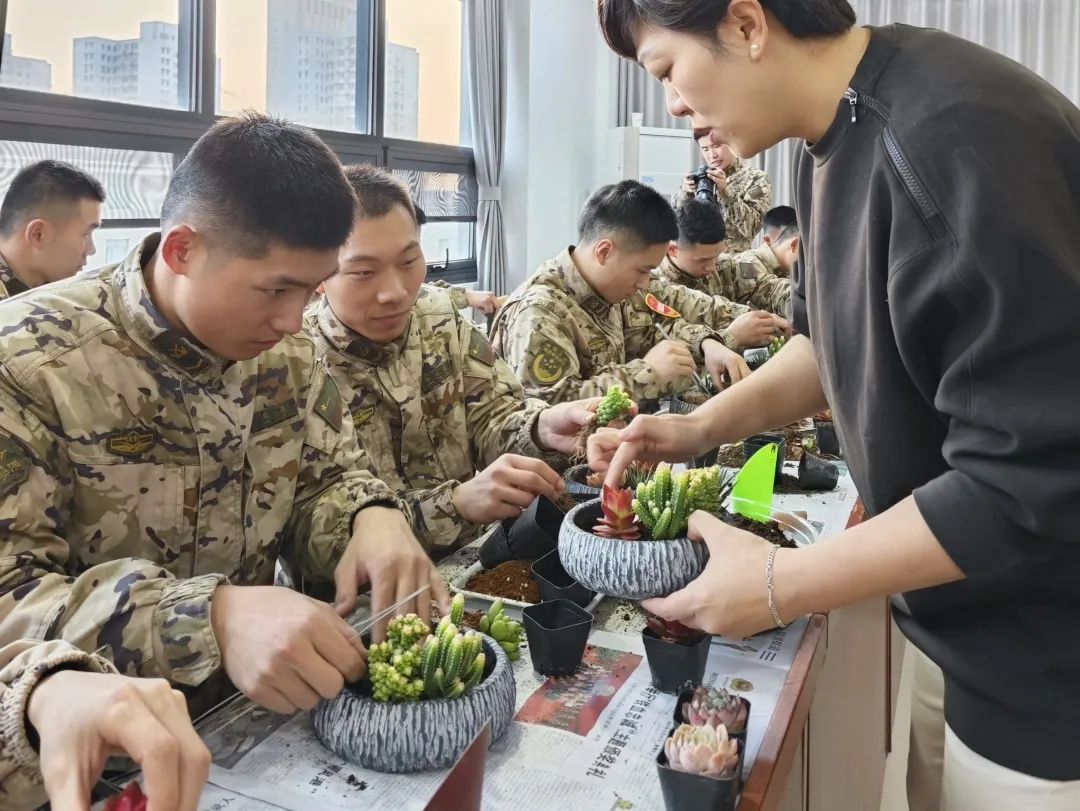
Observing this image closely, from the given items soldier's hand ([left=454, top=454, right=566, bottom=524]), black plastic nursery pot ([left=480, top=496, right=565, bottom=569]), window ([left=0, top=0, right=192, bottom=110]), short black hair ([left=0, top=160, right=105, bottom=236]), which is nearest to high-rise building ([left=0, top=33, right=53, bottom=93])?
window ([left=0, top=0, right=192, bottom=110])

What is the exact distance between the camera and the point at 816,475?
2010mm

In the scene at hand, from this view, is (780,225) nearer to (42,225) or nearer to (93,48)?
(93,48)

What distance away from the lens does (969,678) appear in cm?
107

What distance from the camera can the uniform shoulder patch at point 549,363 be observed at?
2672 millimetres

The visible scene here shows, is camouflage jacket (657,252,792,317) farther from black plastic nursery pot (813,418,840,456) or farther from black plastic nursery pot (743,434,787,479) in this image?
black plastic nursery pot (743,434,787,479)

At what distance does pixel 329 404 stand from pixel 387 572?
0.40 m

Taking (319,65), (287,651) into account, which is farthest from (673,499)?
(319,65)

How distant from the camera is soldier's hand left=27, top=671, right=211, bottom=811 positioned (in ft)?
2.41

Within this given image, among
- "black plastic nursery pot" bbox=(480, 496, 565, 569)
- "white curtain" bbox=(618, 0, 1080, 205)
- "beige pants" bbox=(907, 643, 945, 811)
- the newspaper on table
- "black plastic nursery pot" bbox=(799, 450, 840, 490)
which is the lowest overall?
"beige pants" bbox=(907, 643, 945, 811)

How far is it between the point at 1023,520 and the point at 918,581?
125mm

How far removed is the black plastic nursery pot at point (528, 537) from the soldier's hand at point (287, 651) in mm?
485

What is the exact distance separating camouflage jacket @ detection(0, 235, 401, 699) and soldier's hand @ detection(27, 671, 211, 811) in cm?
22

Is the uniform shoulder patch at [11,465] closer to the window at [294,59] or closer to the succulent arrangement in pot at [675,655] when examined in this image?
the succulent arrangement in pot at [675,655]

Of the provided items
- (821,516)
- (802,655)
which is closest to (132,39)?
(821,516)
